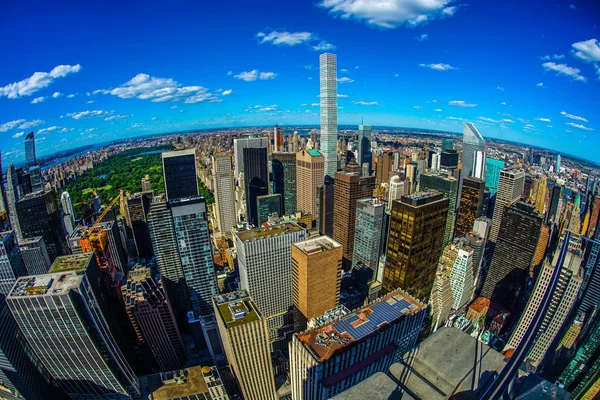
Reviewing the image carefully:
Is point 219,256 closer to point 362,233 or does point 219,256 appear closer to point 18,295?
point 362,233

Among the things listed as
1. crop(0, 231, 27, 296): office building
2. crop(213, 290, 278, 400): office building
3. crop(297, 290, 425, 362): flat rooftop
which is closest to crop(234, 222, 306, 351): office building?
crop(213, 290, 278, 400): office building

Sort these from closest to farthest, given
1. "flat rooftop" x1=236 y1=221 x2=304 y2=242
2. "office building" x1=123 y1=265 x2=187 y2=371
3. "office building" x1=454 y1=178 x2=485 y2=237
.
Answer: "office building" x1=123 y1=265 x2=187 y2=371 → "flat rooftop" x1=236 y1=221 x2=304 y2=242 → "office building" x1=454 y1=178 x2=485 y2=237

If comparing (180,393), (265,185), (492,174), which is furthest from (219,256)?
(492,174)

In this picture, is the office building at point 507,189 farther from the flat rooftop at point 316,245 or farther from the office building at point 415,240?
the flat rooftop at point 316,245

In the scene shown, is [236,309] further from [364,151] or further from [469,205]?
[364,151]

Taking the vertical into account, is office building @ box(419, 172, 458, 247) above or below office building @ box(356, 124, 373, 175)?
below

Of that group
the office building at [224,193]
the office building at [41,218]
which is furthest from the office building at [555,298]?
the office building at [41,218]

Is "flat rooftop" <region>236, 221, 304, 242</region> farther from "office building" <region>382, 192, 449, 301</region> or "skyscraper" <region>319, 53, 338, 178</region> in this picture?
"skyscraper" <region>319, 53, 338, 178</region>
